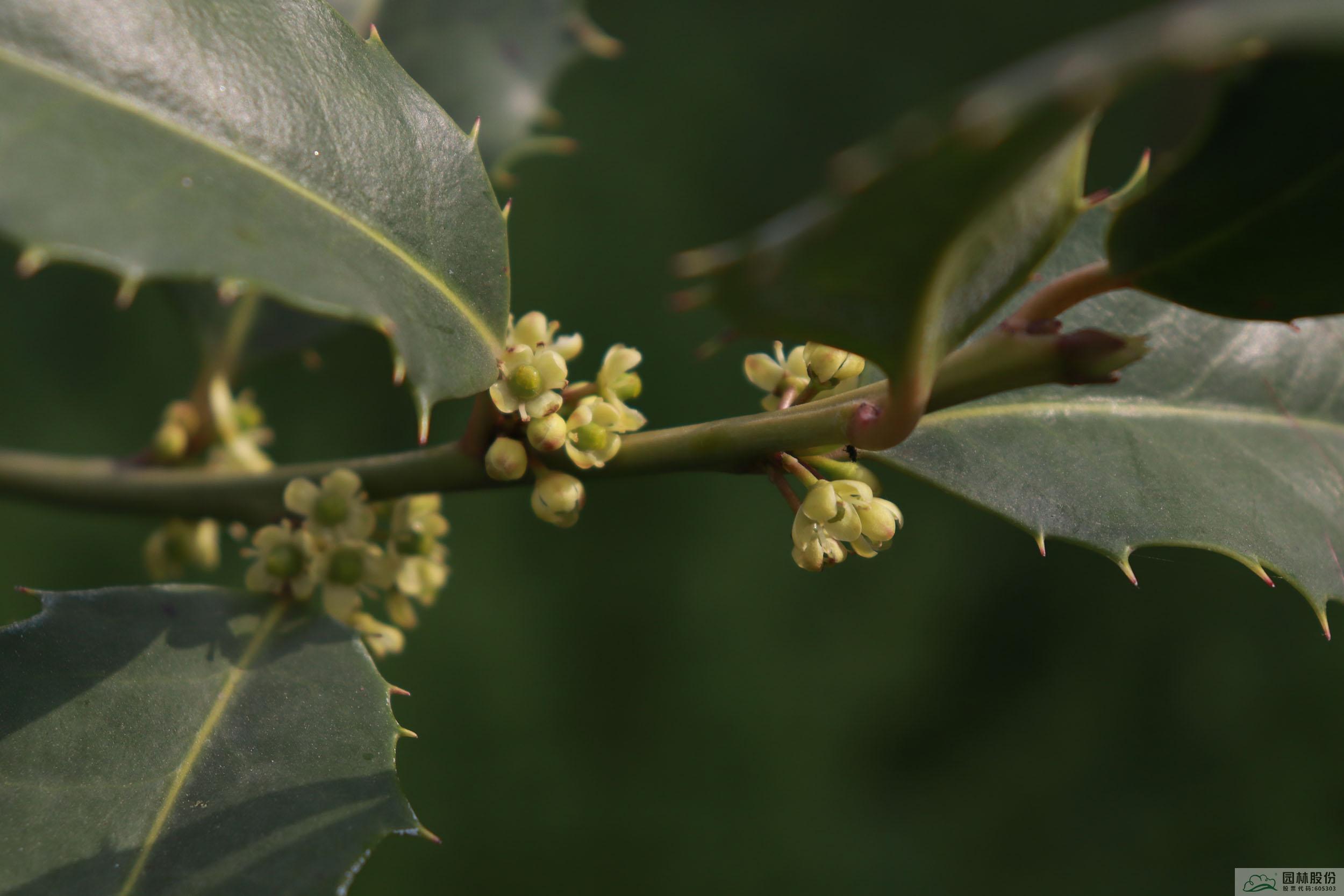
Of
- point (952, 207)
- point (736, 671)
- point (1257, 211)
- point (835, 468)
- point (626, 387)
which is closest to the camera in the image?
point (952, 207)

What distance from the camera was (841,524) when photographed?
3.39ft

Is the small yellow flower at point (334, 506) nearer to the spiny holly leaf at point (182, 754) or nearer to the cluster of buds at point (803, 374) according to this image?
the spiny holly leaf at point (182, 754)

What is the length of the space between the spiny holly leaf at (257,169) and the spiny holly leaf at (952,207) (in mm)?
334

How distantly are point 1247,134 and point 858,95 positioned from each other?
437 cm

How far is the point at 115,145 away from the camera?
2.72 ft

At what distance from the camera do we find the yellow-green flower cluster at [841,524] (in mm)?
1017

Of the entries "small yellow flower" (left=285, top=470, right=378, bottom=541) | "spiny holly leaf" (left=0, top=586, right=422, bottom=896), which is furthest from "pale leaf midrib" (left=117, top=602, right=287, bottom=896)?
"small yellow flower" (left=285, top=470, right=378, bottom=541)

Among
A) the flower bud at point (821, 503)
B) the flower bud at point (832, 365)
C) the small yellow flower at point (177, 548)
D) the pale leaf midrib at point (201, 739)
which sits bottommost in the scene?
the small yellow flower at point (177, 548)

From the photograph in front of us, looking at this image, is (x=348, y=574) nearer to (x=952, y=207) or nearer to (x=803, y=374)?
(x=803, y=374)

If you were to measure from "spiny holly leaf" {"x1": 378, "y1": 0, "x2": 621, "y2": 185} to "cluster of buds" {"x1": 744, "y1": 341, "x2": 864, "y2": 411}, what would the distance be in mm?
706

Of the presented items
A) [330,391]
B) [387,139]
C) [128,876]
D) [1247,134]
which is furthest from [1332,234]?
[330,391]

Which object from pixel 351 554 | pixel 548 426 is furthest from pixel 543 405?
pixel 351 554

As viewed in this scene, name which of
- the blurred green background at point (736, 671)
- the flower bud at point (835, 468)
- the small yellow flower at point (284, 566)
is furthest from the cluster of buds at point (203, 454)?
the blurred green background at point (736, 671)

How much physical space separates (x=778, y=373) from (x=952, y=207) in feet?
1.70
